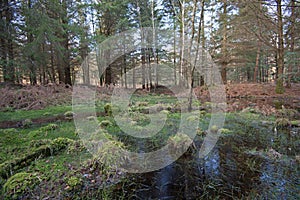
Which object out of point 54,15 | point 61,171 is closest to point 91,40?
point 54,15

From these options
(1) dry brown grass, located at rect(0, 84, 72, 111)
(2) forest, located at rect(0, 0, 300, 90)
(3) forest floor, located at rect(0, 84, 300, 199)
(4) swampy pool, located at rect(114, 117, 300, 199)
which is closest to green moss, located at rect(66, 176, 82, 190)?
(3) forest floor, located at rect(0, 84, 300, 199)

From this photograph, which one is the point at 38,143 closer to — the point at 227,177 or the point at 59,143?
the point at 59,143

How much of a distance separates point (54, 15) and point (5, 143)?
10.3 metres

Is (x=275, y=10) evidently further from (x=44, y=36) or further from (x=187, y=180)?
(x=44, y=36)

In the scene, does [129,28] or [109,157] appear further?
[129,28]

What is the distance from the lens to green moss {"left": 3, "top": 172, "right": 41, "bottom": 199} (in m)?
2.09

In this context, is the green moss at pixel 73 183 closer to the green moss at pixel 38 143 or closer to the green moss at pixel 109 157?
the green moss at pixel 109 157

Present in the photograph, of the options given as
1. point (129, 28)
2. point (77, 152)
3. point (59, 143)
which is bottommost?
point (77, 152)

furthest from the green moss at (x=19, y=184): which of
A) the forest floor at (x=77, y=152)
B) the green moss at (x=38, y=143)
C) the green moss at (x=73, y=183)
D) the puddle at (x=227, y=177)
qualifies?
the puddle at (x=227, y=177)

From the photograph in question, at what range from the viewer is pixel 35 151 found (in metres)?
3.07

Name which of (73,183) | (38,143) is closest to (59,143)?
(38,143)

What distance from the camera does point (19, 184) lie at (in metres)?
2.19

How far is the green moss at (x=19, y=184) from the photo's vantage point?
2090 mm

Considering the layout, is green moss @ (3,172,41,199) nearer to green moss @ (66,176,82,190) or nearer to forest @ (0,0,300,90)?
green moss @ (66,176,82,190)
